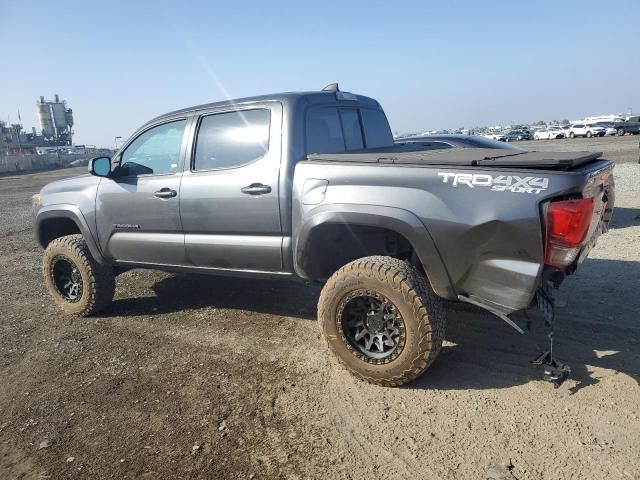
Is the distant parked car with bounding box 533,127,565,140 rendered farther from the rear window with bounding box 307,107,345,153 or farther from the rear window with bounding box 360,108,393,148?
the rear window with bounding box 307,107,345,153

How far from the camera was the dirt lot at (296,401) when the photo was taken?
2.50 m

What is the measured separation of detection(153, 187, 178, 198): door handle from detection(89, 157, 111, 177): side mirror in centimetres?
64

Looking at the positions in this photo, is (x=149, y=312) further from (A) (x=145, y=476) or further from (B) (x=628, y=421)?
(B) (x=628, y=421)

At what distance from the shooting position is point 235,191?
12.1 ft

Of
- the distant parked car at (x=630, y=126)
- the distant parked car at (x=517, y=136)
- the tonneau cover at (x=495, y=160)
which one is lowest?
the distant parked car at (x=517, y=136)

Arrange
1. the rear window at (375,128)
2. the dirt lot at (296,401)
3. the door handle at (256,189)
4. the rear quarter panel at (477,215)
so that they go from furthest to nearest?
the rear window at (375,128) < the door handle at (256,189) < the rear quarter panel at (477,215) < the dirt lot at (296,401)

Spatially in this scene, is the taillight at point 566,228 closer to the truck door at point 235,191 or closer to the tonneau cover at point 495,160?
the tonneau cover at point 495,160

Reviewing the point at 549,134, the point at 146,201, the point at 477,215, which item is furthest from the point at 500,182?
the point at 549,134

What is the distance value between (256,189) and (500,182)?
1.75 meters

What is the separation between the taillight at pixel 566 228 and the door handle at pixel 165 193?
2899mm

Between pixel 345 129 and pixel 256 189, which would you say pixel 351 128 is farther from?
pixel 256 189

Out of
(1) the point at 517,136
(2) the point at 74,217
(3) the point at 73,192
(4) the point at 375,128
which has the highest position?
(4) the point at 375,128

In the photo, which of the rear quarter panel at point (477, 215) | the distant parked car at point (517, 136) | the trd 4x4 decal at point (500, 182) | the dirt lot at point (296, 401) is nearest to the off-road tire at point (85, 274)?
the dirt lot at point (296, 401)

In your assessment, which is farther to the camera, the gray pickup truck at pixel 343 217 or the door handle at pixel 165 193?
the door handle at pixel 165 193
